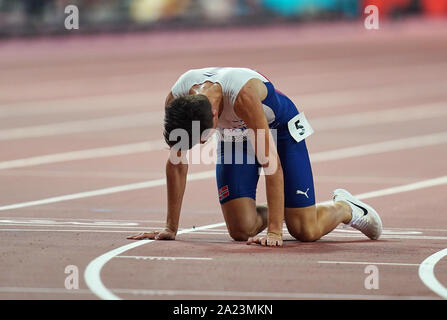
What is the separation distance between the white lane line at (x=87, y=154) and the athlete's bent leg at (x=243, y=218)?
660 cm

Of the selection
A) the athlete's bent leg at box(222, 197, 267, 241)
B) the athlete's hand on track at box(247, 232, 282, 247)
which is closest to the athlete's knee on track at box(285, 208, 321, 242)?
the athlete's bent leg at box(222, 197, 267, 241)

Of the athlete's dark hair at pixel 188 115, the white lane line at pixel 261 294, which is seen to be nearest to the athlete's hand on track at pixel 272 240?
the athlete's dark hair at pixel 188 115

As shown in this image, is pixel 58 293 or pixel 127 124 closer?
pixel 58 293

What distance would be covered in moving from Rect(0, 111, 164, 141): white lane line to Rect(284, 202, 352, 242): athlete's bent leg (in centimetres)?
1041

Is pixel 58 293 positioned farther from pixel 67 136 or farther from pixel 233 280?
pixel 67 136

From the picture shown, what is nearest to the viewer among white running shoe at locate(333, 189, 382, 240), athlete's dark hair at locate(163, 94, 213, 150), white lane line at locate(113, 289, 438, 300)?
white lane line at locate(113, 289, 438, 300)

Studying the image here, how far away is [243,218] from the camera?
10.2 metres

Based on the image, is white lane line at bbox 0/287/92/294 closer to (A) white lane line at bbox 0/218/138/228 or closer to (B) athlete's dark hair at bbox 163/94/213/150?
(B) athlete's dark hair at bbox 163/94/213/150

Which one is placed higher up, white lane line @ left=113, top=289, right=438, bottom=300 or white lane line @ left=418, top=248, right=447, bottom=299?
white lane line @ left=113, top=289, right=438, bottom=300

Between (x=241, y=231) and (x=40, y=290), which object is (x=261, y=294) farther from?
(x=241, y=231)

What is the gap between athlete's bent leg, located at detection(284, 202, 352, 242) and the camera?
1008 cm

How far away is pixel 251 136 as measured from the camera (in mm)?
9742
